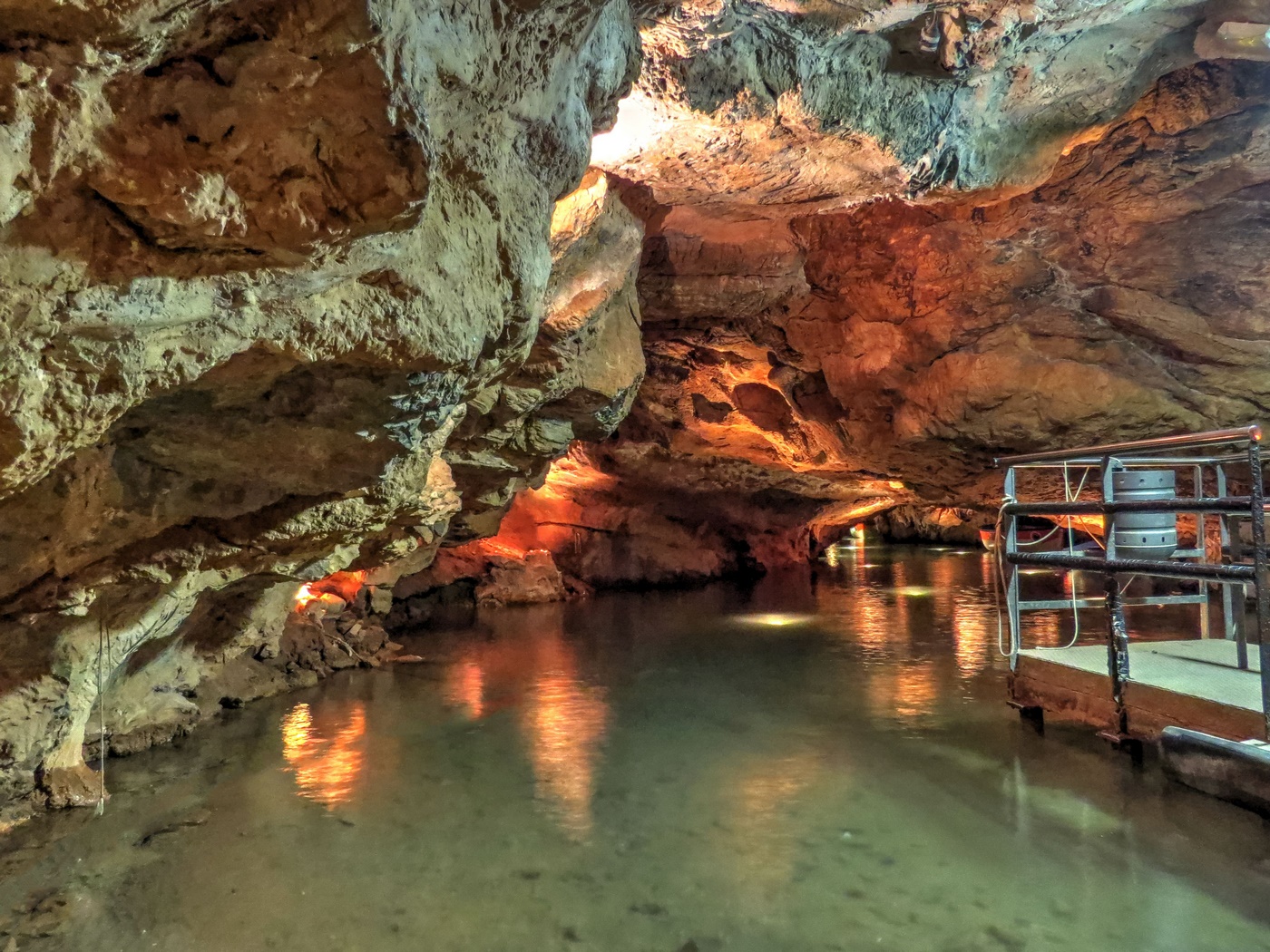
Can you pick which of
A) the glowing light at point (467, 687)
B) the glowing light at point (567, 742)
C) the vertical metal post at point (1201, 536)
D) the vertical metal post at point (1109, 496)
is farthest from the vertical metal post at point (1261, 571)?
the glowing light at point (467, 687)

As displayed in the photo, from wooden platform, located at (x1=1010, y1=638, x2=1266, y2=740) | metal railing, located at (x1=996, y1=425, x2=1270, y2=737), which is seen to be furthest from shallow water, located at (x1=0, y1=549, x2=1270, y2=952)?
metal railing, located at (x1=996, y1=425, x2=1270, y2=737)

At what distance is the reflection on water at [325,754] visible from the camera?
16.3 ft

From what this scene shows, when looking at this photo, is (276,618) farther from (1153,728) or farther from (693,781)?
(1153,728)

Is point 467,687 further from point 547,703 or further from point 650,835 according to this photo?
point 650,835

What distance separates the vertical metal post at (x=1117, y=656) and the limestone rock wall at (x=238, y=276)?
12.5ft

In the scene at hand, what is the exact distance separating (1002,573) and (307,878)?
16.4 ft

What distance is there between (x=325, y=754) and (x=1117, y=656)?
5.36 m

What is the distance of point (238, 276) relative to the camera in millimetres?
2332

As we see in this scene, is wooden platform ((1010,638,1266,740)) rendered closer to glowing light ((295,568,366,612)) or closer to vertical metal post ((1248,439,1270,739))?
vertical metal post ((1248,439,1270,739))

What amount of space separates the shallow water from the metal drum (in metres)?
1.33

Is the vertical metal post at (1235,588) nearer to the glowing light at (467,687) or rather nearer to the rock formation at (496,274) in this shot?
the rock formation at (496,274)

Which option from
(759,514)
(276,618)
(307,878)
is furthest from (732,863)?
(759,514)

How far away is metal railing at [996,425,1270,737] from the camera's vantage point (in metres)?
3.91

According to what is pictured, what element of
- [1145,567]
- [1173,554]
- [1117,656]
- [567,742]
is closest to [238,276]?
[567,742]
